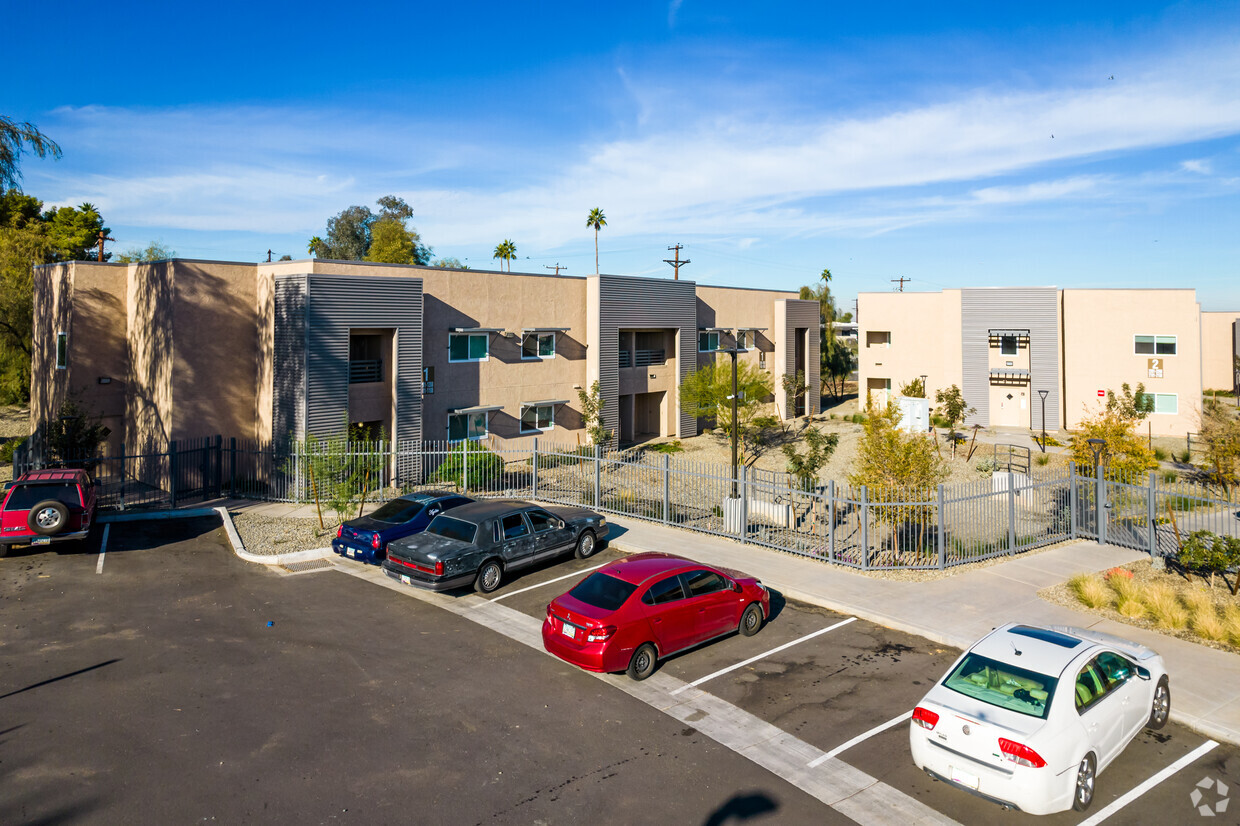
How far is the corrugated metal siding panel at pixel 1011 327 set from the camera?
44906 mm

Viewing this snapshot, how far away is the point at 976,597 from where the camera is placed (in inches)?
549

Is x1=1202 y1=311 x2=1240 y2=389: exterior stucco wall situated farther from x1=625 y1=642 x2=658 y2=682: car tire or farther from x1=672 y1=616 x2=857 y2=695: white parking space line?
x1=625 y1=642 x2=658 y2=682: car tire

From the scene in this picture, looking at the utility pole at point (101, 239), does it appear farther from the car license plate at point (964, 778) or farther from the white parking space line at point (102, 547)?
the car license plate at point (964, 778)

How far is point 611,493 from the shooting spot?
2316 cm

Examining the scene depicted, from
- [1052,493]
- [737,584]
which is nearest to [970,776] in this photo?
[737,584]

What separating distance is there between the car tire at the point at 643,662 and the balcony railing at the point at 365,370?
19.5m

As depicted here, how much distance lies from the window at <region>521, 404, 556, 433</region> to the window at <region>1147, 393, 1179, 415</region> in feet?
108

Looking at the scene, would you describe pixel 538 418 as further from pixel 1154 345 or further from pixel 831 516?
pixel 1154 345

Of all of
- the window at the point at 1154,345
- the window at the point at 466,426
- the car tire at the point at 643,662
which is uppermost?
the window at the point at 1154,345

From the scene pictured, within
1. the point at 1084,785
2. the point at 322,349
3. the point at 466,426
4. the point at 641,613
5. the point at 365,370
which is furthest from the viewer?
the point at 466,426

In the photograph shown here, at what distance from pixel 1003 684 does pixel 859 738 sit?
189 cm

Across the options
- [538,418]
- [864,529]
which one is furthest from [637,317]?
[864,529]

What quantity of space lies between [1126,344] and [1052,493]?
31274 millimetres

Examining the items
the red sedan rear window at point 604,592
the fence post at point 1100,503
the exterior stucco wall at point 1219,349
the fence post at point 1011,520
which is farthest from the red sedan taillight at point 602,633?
the exterior stucco wall at point 1219,349
